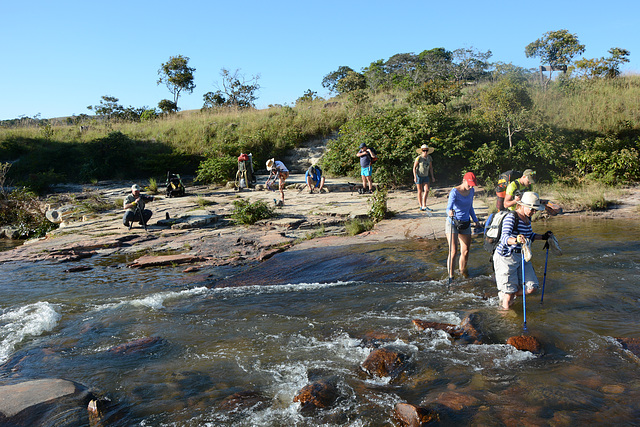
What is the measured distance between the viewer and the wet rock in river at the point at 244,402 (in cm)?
439

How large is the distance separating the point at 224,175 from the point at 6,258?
9.87 m

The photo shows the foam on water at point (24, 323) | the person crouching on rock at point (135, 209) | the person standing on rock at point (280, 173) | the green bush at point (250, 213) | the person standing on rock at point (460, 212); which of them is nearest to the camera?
the foam on water at point (24, 323)

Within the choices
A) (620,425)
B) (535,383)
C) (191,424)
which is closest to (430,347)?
(535,383)

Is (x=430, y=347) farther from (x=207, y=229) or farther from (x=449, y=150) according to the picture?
(x=449, y=150)

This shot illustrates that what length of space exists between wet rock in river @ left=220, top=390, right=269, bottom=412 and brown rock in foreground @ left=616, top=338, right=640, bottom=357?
410cm

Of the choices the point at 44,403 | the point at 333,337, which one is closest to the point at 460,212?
the point at 333,337

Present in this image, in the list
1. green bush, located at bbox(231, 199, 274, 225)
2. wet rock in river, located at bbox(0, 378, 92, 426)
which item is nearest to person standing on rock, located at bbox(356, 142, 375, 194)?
green bush, located at bbox(231, 199, 274, 225)

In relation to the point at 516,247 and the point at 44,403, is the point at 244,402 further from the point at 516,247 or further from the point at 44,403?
the point at 516,247

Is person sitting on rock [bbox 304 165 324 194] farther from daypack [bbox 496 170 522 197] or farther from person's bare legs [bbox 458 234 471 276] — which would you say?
person's bare legs [bbox 458 234 471 276]

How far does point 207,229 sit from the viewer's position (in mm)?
12766

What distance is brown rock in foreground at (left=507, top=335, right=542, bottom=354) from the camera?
525 cm

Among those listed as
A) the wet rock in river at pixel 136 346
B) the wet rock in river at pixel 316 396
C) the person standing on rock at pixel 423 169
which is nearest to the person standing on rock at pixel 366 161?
the person standing on rock at pixel 423 169

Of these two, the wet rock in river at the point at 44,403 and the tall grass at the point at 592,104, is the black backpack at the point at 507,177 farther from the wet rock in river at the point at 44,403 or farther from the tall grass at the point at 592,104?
the tall grass at the point at 592,104

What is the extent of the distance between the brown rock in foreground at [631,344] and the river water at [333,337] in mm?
114
